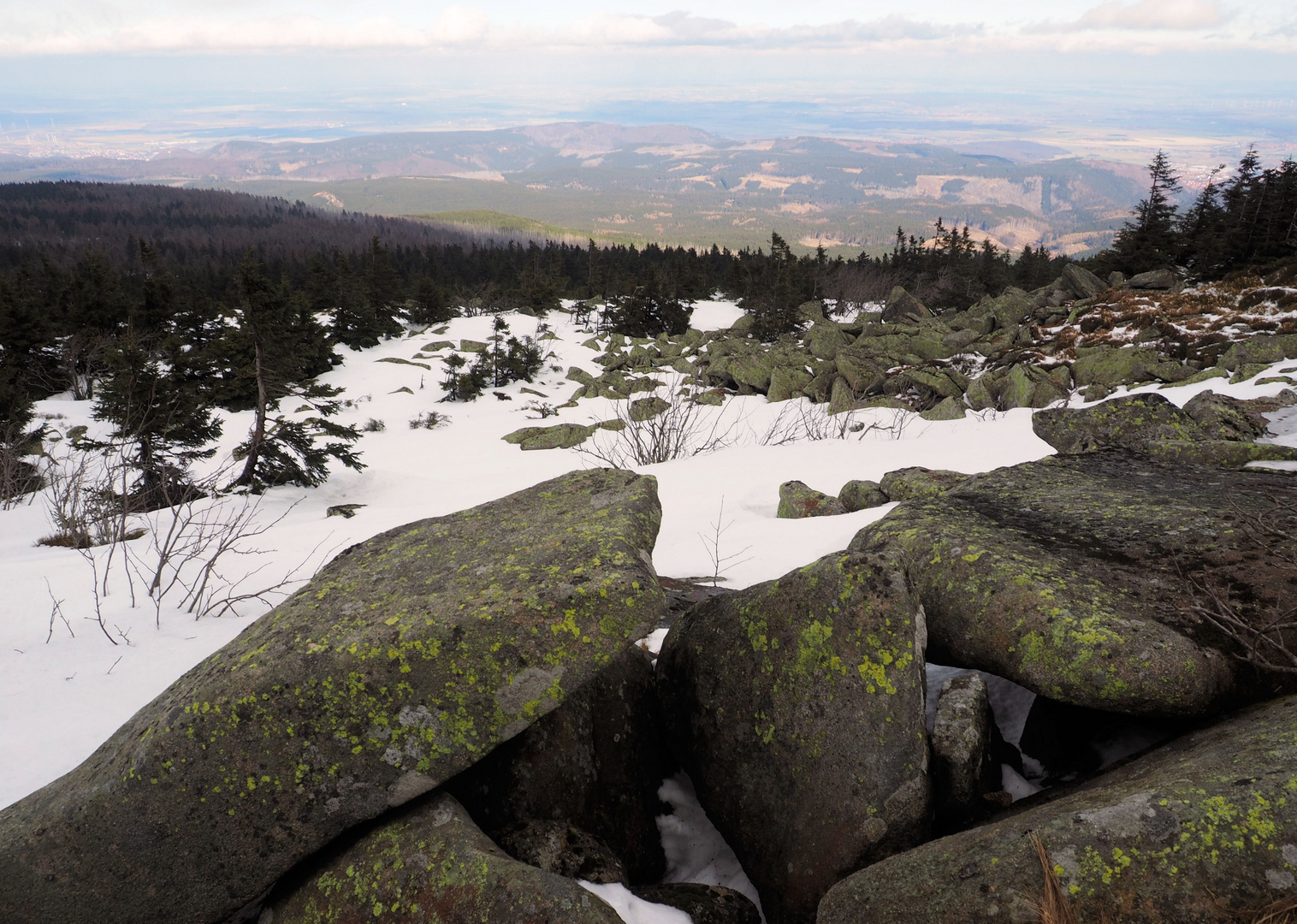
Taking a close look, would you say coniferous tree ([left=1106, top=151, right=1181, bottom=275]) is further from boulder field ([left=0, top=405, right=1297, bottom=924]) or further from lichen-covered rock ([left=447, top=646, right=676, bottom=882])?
lichen-covered rock ([left=447, top=646, right=676, bottom=882])

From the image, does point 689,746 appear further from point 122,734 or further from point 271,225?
point 271,225

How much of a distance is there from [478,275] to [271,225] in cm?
10652

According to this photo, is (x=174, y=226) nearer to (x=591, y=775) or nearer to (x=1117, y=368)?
(x=1117, y=368)

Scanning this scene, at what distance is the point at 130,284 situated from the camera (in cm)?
7100

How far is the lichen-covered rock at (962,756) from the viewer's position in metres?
3.14

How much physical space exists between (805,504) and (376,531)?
6998 millimetres

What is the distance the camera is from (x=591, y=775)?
11.8 ft

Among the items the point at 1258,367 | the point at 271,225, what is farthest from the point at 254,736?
the point at 271,225

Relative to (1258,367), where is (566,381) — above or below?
below

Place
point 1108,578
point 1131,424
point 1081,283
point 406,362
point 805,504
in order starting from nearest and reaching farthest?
point 1108,578 < point 1131,424 < point 805,504 < point 1081,283 < point 406,362

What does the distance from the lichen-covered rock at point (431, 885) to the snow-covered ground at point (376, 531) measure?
4.77 ft

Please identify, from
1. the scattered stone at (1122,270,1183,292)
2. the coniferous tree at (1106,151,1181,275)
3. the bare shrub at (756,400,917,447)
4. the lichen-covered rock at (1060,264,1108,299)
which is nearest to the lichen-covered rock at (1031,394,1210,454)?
the bare shrub at (756,400,917,447)

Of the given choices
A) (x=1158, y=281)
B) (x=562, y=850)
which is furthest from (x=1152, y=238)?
(x=562, y=850)

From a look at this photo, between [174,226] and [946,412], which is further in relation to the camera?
[174,226]
